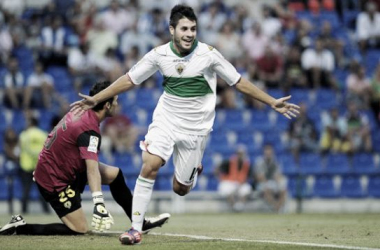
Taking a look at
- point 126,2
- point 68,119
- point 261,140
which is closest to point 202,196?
point 261,140

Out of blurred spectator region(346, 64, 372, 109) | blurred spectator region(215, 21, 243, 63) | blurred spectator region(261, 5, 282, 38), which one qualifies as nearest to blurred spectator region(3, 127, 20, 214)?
blurred spectator region(215, 21, 243, 63)

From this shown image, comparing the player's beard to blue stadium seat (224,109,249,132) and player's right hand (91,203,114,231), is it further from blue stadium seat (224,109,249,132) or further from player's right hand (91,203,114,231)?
blue stadium seat (224,109,249,132)

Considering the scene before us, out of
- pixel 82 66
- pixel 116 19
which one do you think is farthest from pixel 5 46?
pixel 116 19

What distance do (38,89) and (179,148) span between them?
12.1 m

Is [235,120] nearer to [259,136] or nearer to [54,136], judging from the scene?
[259,136]

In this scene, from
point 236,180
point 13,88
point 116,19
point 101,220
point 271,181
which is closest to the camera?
point 101,220

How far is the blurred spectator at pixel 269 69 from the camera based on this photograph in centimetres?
2323

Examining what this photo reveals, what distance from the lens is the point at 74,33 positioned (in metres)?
23.7

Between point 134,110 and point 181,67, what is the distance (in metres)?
12.4

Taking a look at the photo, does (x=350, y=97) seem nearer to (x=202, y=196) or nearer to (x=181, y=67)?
(x=202, y=196)

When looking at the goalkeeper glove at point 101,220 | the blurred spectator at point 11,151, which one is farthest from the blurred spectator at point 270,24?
the goalkeeper glove at point 101,220

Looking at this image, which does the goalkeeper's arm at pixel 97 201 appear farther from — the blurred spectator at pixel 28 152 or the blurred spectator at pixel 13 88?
the blurred spectator at pixel 13 88

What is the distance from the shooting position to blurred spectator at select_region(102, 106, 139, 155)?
21.2 m

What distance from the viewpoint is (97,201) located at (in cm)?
980
